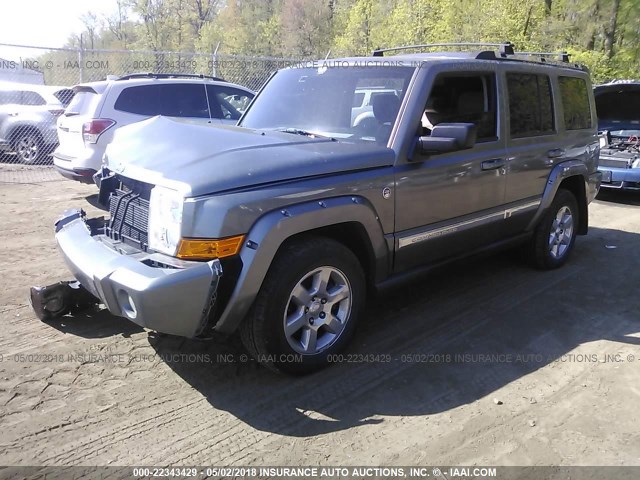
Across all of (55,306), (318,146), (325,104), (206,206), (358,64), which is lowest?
(55,306)

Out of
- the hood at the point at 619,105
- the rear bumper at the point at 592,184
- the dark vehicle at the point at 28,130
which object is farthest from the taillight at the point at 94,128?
the hood at the point at 619,105

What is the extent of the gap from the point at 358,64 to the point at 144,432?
9.77ft

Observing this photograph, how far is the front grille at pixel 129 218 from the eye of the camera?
3.26 metres

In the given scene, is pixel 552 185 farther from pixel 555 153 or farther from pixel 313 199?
pixel 313 199

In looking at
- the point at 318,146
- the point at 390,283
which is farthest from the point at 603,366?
the point at 318,146

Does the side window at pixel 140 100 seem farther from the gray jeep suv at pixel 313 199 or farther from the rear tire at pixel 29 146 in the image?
the rear tire at pixel 29 146

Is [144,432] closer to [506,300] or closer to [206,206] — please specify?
[206,206]

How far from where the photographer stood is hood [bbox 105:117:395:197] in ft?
9.69

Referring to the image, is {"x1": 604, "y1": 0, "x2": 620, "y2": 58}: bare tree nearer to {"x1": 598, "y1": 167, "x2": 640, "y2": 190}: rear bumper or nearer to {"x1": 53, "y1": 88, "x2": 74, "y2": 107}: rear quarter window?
{"x1": 598, "y1": 167, "x2": 640, "y2": 190}: rear bumper

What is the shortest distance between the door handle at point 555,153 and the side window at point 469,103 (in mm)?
917

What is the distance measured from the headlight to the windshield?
1328 millimetres

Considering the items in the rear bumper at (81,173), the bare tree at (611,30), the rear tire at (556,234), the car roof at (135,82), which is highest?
the bare tree at (611,30)

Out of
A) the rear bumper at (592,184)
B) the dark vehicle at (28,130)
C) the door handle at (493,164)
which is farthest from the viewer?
the dark vehicle at (28,130)

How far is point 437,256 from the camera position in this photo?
4.15 m
